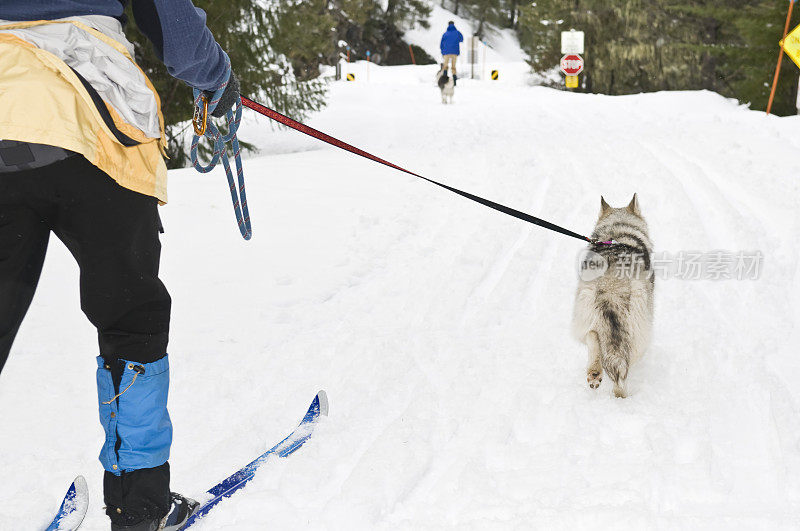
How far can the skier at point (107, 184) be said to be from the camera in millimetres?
1615

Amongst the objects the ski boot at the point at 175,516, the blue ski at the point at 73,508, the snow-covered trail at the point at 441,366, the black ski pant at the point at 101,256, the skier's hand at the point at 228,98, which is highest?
the skier's hand at the point at 228,98

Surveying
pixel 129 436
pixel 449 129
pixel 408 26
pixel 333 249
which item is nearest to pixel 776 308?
pixel 333 249

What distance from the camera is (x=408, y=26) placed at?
128ft

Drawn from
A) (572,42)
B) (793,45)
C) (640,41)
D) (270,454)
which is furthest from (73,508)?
(640,41)

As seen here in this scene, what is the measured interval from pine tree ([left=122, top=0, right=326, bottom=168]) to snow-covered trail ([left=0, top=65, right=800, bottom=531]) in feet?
5.91

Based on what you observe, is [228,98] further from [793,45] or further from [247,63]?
[793,45]

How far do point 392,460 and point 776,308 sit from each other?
9.18 feet

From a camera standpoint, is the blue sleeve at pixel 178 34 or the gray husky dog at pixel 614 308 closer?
the blue sleeve at pixel 178 34

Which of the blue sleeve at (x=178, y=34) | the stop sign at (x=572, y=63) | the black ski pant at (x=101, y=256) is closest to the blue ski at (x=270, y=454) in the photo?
the black ski pant at (x=101, y=256)

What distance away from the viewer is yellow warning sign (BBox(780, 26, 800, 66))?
33.1 feet

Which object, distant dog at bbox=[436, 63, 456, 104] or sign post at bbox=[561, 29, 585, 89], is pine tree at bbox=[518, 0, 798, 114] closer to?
sign post at bbox=[561, 29, 585, 89]

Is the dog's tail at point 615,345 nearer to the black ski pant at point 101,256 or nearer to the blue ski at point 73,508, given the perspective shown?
the black ski pant at point 101,256

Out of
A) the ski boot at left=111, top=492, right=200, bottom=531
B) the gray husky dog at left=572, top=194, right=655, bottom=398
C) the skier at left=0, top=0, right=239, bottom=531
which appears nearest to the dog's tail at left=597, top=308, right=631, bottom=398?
the gray husky dog at left=572, top=194, right=655, bottom=398

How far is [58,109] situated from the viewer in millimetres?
1624
